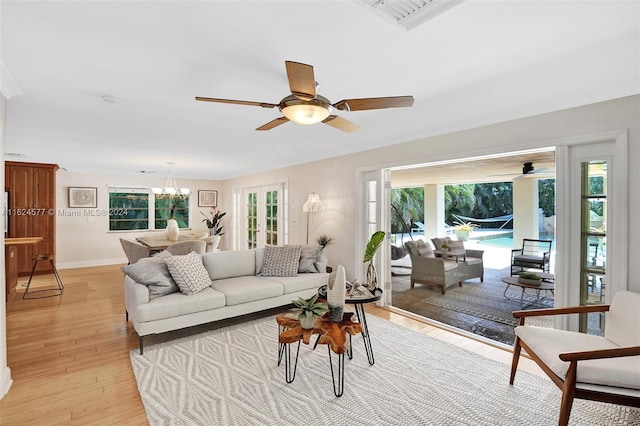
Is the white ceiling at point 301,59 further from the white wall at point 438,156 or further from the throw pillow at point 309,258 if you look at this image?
the throw pillow at point 309,258

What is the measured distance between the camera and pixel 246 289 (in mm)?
3557

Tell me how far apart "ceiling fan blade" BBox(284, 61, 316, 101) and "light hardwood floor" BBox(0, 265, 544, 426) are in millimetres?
2297

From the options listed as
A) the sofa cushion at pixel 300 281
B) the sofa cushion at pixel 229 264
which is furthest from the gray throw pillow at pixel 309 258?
the sofa cushion at pixel 229 264

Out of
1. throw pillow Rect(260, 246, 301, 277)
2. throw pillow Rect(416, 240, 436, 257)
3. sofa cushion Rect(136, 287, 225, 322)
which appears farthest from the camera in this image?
throw pillow Rect(416, 240, 436, 257)

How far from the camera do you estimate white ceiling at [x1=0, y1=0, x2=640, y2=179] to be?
61.9 inches

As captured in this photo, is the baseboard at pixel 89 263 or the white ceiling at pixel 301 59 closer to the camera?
the white ceiling at pixel 301 59

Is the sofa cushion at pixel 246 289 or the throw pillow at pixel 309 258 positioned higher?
the throw pillow at pixel 309 258

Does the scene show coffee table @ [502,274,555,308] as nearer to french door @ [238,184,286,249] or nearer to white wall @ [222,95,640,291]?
white wall @ [222,95,640,291]

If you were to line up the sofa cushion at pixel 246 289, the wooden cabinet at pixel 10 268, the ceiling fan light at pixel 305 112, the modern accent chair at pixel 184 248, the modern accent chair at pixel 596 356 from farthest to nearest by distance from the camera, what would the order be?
the modern accent chair at pixel 184 248 < the wooden cabinet at pixel 10 268 < the sofa cushion at pixel 246 289 < the ceiling fan light at pixel 305 112 < the modern accent chair at pixel 596 356

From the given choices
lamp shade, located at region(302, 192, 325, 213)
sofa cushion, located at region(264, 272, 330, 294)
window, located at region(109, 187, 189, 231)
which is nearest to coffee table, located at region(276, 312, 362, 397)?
sofa cushion, located at region(264, 272, 330, 294)

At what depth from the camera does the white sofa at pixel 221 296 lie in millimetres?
2982

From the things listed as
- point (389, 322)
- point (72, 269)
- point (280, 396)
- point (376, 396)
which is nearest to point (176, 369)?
point (280, 396)

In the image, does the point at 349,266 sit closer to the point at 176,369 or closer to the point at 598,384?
the point at 176,369

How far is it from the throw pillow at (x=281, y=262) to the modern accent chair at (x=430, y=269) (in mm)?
2134
